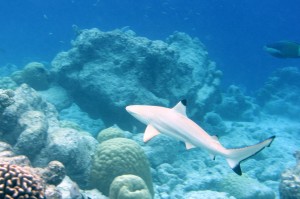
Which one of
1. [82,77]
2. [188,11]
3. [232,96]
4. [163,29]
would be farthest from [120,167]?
[188,11]

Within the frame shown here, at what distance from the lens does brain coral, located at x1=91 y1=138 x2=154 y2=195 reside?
22.4 feet

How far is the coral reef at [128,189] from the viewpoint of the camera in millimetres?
6000

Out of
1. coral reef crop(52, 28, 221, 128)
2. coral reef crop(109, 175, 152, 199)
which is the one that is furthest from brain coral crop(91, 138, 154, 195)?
coral reef crop(52, 28, 221, 128)

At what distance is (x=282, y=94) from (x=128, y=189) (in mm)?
25564

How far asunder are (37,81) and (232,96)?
15.1m

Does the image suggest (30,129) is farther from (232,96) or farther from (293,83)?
(293,83)

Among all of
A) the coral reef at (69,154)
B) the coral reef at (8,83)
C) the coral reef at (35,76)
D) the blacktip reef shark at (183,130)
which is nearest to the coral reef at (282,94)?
the coral reef at (35,76)

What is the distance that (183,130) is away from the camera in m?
5.57

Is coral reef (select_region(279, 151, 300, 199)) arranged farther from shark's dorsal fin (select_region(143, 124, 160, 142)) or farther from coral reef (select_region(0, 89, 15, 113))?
coral reef (select_region(0, 89, 15, 113))

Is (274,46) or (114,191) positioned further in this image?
(274,46)

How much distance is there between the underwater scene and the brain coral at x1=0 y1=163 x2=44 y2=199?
0.03 feet

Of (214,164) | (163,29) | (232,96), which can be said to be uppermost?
(163,29)

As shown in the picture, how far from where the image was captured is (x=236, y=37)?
58.6 m

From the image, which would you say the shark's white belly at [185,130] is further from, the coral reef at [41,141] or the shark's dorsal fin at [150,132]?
the coral reef at [41,141]
